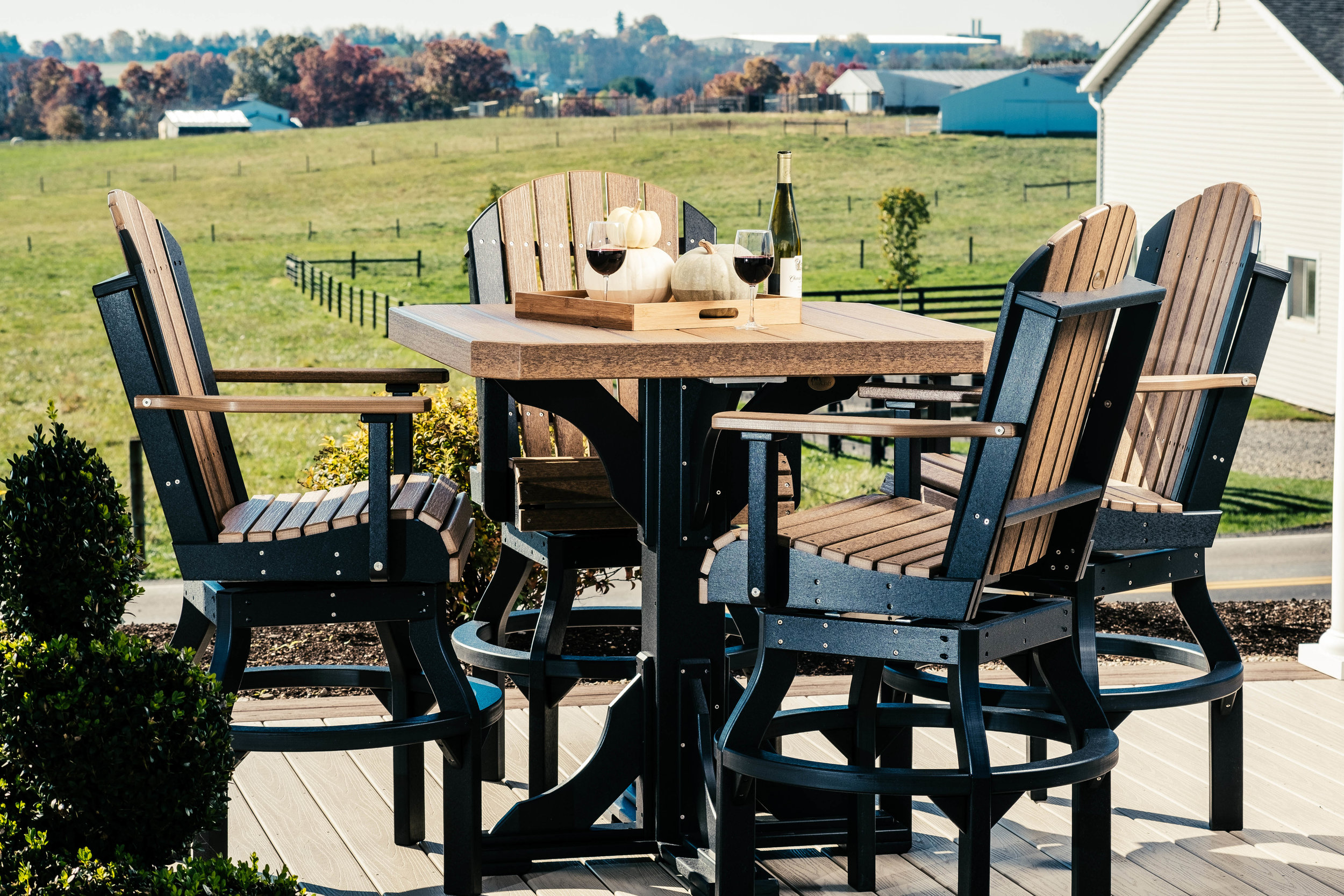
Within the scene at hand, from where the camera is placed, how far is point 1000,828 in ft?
10.3

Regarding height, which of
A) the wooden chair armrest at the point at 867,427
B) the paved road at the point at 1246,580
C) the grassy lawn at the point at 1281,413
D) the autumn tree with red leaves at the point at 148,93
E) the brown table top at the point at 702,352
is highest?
the autumn tree with red leaves at the point at 148,93

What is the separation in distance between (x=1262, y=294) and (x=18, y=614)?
2275mm

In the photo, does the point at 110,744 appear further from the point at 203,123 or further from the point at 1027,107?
the point at 1027,107

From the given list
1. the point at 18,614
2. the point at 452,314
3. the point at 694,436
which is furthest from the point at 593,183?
the point at 18,614

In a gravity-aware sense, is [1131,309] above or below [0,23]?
below

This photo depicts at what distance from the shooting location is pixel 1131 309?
245 centimetres

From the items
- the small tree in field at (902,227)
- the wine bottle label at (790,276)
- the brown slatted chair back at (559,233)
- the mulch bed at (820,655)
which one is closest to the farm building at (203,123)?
the small tree in field at (902,227)

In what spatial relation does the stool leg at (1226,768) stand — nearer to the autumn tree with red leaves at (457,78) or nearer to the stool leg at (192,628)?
the stool leg at (192,628)

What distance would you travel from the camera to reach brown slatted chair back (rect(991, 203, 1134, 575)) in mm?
2254

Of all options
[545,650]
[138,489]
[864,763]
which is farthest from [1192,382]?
[138,489]

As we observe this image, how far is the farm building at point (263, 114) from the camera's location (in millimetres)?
24828

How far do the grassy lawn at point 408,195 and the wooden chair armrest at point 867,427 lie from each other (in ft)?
62.6

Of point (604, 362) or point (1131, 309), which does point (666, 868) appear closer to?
point (604, 362)

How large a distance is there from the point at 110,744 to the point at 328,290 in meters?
21.3
